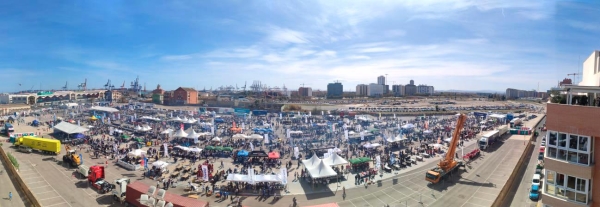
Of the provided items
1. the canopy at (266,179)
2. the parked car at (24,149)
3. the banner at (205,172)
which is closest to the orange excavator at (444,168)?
A: the canopy at (266,179)

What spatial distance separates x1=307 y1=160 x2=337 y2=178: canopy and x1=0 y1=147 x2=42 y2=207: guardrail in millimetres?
14127

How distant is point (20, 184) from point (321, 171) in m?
18.3

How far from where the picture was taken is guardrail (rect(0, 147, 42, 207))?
45.1 feet

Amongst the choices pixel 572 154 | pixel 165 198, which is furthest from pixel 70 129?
pixel 572 154

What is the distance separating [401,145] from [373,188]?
14144 mm

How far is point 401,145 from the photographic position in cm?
2998

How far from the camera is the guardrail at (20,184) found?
13.8 m

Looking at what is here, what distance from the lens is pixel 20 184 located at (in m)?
16.2

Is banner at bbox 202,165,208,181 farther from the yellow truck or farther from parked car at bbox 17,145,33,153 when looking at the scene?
parked car at bbox 17,145,33,153

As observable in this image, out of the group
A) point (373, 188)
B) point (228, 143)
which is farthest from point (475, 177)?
point (228, 143)

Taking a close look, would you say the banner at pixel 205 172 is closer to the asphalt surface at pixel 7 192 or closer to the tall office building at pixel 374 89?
the asphalt surface at pixel 7 192

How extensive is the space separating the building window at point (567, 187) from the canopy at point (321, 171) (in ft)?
37.6

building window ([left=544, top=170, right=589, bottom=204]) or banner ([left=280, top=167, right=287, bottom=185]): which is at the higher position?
building window ([left=544, top=170, right=589, bottom=204])

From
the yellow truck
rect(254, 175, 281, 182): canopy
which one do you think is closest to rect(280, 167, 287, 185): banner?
rect(254, 175, 281, 182): canopy
